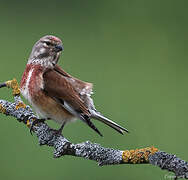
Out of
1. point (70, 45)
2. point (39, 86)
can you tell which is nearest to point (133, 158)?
point (39, 86)

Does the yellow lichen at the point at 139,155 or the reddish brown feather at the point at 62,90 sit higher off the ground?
the reddish brown feather at the point at 62,90

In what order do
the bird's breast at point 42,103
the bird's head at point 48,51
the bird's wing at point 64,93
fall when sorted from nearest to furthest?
the bird's wing at point 64,93 → the bird's breast at point 42,103 → the bird's head at point 48,51

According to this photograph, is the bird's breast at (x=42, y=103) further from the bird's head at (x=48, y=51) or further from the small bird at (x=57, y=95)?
the bird's head at (x=48, y=51)

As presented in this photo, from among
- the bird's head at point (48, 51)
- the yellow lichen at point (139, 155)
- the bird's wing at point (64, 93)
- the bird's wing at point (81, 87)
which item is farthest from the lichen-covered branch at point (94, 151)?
the bird's head at point (48, 51)

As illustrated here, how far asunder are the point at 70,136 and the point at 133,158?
3.96ft

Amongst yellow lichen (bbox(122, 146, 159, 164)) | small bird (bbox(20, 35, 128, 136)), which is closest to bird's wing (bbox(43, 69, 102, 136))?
small bird (bbox(20, 35, 128, 136))

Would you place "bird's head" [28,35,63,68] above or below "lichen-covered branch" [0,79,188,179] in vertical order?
above

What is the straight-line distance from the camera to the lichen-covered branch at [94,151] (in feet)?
8.34

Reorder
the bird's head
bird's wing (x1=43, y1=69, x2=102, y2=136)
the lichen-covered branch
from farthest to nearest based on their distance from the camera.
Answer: the bird's head < bird's wing (x1=43, y1=69, x2=102, y2=136) < the lichen-covered branch

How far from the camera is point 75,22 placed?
5887 millimetres

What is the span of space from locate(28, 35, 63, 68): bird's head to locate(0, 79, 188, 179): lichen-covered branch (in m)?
0.49

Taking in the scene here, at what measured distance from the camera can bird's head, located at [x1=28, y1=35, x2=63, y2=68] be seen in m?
3.81

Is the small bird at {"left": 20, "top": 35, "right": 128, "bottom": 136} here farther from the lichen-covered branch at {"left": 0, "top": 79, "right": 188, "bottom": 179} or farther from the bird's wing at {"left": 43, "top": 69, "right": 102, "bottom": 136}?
the lichen-covered branch at {"left": 0, "top": 79, "right": 188, "bottom": 179}

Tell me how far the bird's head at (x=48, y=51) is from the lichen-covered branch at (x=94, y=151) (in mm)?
→ 487
